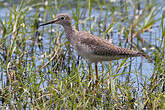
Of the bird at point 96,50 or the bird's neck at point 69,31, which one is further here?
the bird's neck at point 69,31

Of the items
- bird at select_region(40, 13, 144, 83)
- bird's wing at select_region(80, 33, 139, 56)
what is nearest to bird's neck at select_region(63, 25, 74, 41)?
bird at select_region(40, 13, 144, 83)

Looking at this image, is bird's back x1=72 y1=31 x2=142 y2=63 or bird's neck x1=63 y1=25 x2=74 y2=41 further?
bird's neck x1=63 y1=25 x2=74 y2=41

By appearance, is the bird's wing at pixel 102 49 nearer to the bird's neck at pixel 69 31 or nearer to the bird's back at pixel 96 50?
the bird's back at pixel 96 50

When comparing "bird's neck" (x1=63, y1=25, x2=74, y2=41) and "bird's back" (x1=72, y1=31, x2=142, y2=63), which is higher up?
"bird's neck" (x1=63, y1=25, x2=74, y2=41)

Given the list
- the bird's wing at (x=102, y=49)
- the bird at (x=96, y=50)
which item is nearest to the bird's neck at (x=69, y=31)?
the bird at (x=96, y=50)

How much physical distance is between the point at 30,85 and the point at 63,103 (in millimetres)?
901

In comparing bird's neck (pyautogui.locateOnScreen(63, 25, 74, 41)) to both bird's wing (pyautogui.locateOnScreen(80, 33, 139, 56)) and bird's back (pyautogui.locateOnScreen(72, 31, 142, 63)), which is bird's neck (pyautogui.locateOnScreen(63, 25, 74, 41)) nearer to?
bird's back (pyautogui.locateOnScreen(72, 31, 142, 63))

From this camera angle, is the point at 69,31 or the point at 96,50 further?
the point at 69,31

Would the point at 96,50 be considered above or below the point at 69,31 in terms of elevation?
below

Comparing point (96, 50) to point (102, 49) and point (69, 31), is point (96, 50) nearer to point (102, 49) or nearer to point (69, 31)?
point (102, 49)

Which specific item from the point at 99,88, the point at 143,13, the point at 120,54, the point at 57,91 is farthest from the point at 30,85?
the point at 143,13

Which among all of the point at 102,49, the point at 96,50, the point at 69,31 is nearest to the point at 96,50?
the point at 96,50

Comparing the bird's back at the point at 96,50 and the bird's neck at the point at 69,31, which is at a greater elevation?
the bird's neck at the point at 69,31

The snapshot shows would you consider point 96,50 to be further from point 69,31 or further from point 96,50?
point 69,31
